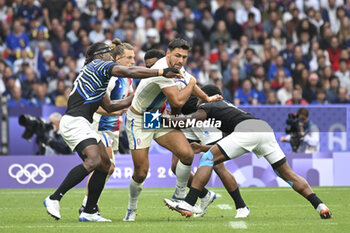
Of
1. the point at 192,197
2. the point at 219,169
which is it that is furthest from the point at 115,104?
the point at 192,197

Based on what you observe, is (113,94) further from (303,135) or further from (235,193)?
(303,135)

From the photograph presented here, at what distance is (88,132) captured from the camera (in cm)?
930

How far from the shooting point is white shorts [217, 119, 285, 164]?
9445 millimetres

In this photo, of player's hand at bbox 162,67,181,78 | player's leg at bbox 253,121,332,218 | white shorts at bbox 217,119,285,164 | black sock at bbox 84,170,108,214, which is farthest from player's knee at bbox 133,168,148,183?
player's hand at bbox 162,67,181,78

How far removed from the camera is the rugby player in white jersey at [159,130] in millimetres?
9539

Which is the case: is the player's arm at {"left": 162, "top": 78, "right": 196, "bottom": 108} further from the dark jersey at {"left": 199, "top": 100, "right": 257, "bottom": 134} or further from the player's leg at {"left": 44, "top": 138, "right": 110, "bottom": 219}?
the player's leg at {"left": 44, "top": 138, "right": 110, "bottom": 219}

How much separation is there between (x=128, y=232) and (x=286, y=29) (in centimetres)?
1365

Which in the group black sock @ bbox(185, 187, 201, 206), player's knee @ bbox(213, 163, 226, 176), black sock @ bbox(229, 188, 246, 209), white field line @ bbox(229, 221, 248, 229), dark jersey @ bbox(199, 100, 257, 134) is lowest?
black sock @ bbox(229, 188, 246, 209)

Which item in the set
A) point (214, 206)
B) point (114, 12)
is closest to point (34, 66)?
point (114, 12)

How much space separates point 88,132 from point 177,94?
1.19m

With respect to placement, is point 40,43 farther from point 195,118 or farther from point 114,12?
point 195,118

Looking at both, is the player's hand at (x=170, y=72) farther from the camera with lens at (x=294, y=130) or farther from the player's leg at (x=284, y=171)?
the camera with lens at (x=294, y=130)

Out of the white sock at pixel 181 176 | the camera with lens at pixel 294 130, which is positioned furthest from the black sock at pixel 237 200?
the camera with lens at pixel 294 130

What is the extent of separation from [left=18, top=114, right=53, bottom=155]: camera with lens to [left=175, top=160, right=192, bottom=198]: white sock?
6467mm
